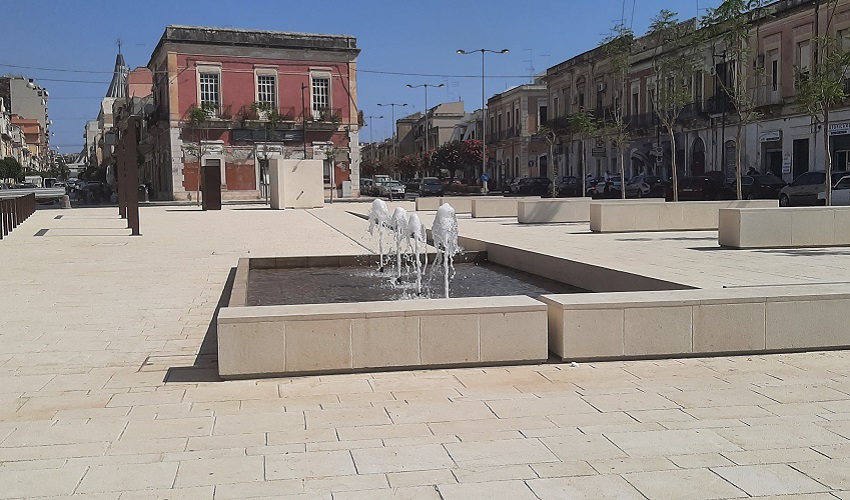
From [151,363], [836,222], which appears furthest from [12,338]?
[836,222]

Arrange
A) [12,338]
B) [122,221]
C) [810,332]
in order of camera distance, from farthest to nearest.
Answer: [122,221] → [12,338] → [810,332]

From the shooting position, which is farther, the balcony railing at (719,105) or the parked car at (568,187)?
the parked car at (568,187)

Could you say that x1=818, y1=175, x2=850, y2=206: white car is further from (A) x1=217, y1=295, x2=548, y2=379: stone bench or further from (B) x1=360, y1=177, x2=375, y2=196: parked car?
(B) x1=360, y1=177, x2=375, y2=196: parked car

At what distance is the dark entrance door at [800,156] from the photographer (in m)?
32.0

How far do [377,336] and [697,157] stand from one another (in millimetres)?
36207

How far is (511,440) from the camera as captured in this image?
14.3 ft

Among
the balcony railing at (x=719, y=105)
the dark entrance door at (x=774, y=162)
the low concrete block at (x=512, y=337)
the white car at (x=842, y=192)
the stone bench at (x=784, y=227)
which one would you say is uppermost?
the balcony railing at (x=719, y=105)

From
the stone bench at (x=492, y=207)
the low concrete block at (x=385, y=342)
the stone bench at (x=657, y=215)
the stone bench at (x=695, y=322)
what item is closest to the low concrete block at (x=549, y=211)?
the stone bench at (x=657, y=215)

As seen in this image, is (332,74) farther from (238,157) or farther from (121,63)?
(121,63)

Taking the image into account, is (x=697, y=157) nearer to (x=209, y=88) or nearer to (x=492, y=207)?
(x=492, y=207)

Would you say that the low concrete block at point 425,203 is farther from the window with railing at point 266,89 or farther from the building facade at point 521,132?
the building facade at point 521,132

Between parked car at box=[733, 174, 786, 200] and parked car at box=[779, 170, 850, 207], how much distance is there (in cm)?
205

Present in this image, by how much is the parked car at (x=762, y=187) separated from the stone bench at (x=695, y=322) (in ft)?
80.7

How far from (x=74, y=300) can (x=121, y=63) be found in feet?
418
